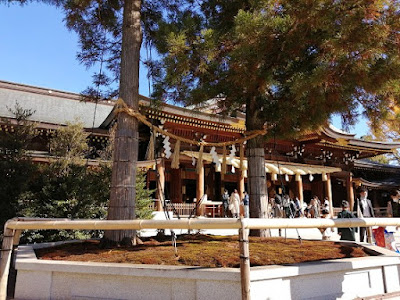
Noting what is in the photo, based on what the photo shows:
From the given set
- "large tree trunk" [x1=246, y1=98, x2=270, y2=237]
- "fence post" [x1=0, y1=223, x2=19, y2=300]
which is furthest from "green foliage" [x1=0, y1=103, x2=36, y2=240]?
"large tree trunk" [x1=246, y1=98, x2=270, y2=237]

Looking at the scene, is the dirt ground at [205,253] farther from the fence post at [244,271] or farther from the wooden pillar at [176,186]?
the wooden pillar at [176,186]

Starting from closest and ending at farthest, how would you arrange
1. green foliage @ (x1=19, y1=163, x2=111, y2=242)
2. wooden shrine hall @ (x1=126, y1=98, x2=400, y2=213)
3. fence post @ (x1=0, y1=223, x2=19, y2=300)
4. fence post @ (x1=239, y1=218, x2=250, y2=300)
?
fence post @ (x1=239, y1=218, x2=250, y2=300) < fence post @ (x1=0, y1=223, x2=19, y2=300) < green foliage @ (x1=19, y1=163, x2=111, y2=242) < wooden shrine hall @ (x1=126, y1=98, x2=400, y2=213)

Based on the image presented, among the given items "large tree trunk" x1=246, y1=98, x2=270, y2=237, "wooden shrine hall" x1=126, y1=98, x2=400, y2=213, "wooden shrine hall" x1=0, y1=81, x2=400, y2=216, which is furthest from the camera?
"wooden shrine hall" x1=126, y1=98, x2=400, y2=213

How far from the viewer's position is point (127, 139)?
5.11 metres

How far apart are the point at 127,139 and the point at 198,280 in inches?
106

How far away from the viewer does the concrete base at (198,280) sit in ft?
10.0

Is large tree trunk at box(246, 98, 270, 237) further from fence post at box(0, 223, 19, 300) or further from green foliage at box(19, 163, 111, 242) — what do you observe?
green foliage at box(19, 163, 111, 242)

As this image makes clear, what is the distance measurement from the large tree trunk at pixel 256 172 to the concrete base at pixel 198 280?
1.93 metres

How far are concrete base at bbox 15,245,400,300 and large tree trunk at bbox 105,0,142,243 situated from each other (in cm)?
123

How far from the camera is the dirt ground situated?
364 cm

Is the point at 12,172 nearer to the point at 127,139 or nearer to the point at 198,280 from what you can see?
the point at 127,139

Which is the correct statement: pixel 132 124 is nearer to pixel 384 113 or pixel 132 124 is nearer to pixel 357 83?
pixel 357 83

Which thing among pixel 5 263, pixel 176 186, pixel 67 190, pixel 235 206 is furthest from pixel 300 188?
pixel 5 263

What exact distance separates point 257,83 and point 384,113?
219cm
